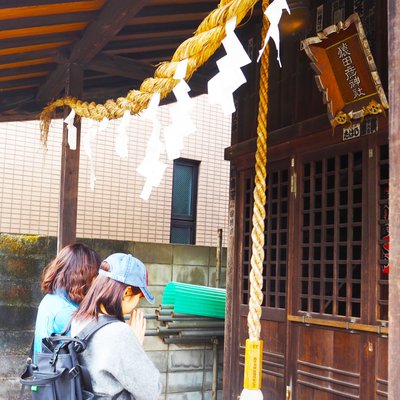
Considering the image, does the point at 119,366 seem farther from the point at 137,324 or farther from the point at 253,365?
the point at 253,365

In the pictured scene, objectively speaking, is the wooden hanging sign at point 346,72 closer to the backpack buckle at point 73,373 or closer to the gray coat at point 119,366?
the gray coat at point 119,366

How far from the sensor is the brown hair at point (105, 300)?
273 cm

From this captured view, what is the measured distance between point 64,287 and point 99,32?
A: 230cm

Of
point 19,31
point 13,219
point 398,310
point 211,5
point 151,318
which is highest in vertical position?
point 211,5

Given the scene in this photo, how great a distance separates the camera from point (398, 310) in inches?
73.1

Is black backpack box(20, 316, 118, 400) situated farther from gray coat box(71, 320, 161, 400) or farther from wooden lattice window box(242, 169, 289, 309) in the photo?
wooden lattice window box(242, 169, 289, 309)

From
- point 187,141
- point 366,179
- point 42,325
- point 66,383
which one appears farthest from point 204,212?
point 66,383

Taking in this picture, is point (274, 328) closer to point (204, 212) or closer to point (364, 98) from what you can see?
point (364, 98)

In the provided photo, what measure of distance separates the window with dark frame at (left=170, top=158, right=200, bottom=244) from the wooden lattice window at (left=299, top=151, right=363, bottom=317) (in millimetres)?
5165

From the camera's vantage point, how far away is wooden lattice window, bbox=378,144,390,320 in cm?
425

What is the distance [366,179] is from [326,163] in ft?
1.74

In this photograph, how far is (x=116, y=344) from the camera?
101 inches

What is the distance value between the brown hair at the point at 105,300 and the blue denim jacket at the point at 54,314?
858 millimetres

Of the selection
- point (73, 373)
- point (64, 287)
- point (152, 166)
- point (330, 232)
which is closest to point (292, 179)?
point (330, 232)
